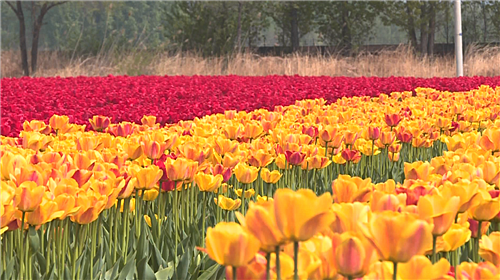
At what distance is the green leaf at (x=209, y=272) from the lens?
204 centimetres

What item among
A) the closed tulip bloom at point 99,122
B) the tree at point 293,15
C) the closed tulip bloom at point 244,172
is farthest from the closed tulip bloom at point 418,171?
the tree at point 293,15

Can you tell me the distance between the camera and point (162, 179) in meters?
2.30

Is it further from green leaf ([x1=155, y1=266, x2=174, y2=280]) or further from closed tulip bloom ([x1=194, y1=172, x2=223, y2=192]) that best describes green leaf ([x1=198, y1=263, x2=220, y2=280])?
closed tulip bloom ([x1=194, y1=172, x2=223, y2=192])

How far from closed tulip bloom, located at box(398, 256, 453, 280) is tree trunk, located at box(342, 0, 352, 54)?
2581 cm

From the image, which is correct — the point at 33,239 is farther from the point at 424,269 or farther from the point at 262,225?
the point at 424,269

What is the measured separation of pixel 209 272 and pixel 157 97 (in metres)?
7.12

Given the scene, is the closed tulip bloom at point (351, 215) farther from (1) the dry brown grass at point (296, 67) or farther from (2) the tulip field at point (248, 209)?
(1) the dry brown grass at point (296, 67)

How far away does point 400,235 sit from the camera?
1.01 m

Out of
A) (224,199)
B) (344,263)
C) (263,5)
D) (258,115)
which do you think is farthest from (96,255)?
(263,5)

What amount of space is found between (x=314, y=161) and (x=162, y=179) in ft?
2.86

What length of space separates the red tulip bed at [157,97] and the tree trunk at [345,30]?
14.2 meters

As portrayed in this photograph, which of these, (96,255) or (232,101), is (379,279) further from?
(232,101)

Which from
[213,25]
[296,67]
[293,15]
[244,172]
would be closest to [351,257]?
[244,172]

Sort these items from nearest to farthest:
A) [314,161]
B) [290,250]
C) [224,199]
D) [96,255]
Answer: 1. [290,250]
2. [96,255]
3. [224,199]
4. [314,161]
